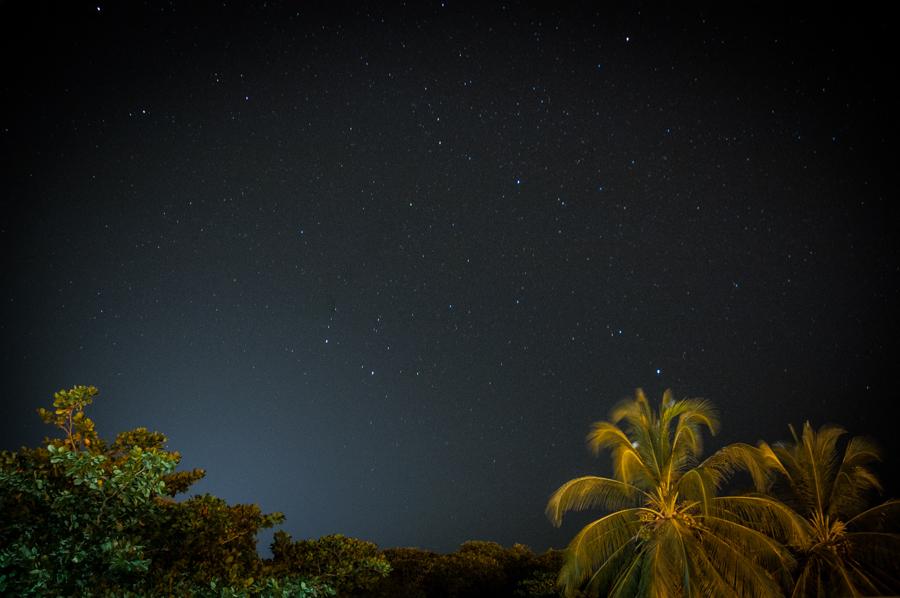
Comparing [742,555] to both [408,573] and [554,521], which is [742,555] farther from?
[408,573]

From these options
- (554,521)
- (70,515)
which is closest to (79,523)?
(70,515)

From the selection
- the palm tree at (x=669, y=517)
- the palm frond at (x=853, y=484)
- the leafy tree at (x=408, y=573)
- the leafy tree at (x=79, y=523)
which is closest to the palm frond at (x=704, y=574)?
the palm tree at (x=669, y=517)

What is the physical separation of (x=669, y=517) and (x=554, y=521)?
2.55m

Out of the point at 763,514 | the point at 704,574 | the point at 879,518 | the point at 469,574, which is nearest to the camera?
the point at 704,574

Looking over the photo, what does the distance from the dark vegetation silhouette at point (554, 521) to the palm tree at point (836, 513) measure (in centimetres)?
4

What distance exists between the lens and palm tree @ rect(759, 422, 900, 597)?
46.0ft

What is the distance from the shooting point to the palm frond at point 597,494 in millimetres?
12648

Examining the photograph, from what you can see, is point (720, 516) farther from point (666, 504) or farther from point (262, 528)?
point (262, 528)

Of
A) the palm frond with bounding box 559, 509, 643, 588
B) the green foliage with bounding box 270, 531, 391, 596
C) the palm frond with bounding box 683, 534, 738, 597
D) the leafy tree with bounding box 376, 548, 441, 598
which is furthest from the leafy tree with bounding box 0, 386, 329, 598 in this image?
the leafy tree with bounding box 376, 548, 441, 598

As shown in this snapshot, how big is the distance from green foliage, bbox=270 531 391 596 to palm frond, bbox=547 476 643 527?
5.43 metres

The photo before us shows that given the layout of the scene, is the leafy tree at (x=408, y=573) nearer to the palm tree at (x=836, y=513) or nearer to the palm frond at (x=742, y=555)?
the palm frond at (x=742, y=555)

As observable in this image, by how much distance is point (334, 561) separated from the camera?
27.4ft

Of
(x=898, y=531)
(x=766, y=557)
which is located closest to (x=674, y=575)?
(x=766, y=557)

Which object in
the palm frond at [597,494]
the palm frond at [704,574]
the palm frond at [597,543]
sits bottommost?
the palm frond at [704,574]
